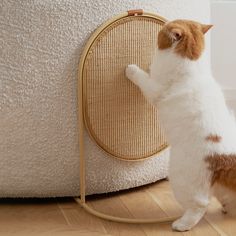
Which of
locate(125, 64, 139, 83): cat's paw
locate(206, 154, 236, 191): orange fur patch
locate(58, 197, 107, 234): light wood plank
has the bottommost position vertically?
locate(58, 197, 107, 234): light wood plank

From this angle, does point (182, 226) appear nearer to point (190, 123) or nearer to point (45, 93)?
point (190, 123)

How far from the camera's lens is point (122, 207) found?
4.61 feet

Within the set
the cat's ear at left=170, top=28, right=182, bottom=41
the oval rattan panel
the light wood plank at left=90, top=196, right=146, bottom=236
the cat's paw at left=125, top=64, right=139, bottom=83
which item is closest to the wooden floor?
the light wood plank at left=90, top=196, right=146, bottom=236

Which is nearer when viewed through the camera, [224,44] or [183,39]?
[183,39]

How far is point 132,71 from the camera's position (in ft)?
4.42

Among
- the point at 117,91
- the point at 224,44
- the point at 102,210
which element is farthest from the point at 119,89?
the point at 224,44

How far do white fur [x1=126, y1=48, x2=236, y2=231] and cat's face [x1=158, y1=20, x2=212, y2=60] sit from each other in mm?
13

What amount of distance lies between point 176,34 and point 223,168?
1.02 feet

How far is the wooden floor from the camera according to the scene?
4.15 ft

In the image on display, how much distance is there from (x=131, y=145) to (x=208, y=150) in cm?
24

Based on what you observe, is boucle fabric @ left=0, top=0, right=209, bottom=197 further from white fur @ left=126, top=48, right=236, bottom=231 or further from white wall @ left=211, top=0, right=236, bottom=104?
white wall @ left=211, top=0, right=236, bottom=104

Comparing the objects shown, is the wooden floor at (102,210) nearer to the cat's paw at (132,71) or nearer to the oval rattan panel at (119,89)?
the oval rattan panel at (119,89)

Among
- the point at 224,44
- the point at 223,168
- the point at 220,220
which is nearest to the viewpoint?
the point at 223,168

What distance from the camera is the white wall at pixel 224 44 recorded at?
2014mm
